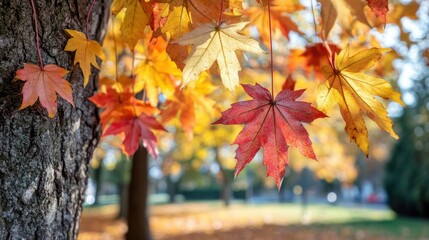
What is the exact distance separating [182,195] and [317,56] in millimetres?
47746

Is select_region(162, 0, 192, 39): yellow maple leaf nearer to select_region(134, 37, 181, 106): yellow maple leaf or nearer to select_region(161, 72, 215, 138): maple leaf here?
select_region(134, 37, 181, 106): yellow maple leaf

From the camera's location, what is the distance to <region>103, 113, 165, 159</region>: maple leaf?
1.66 metres

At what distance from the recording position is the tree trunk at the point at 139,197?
328 inches

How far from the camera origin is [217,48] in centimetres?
122

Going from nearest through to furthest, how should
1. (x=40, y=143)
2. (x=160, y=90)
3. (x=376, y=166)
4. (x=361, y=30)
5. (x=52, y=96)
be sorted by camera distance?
(x=52, y=96), (x=40, y=143), (x=160, y=90), (x=361, y=30), (x=376, y=166)

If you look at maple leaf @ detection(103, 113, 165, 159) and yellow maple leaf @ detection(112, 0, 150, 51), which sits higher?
yellow maple leaf @ detection(112, 0, 150, 51)

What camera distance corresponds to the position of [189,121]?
2.02 metres

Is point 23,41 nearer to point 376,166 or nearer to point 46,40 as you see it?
point 46,40

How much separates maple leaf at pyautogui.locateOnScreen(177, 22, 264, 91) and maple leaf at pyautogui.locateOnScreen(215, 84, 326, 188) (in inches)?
2.8

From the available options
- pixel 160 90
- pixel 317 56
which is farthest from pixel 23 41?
pixel 317 56

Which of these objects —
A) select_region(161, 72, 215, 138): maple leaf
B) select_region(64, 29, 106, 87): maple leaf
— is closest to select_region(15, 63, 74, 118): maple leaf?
select_region(64, 29, 106, 87): maple leaf

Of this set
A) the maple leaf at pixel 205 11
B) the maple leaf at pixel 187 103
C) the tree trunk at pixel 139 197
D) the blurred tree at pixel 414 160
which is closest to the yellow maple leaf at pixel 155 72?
the maple leaf at pixel 187 103

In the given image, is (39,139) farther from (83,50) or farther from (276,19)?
(276,19)

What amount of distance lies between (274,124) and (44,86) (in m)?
0.62
